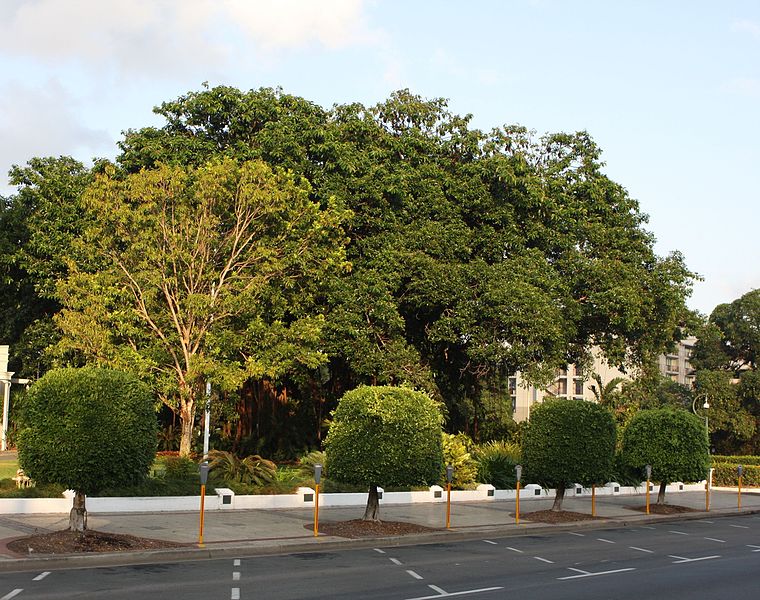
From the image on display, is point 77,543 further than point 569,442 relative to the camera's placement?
No

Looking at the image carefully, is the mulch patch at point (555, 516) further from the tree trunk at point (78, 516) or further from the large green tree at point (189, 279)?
the tree trunk at point (78, 516)

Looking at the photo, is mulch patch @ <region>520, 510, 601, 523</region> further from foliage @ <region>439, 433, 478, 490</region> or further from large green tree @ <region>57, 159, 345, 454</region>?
large green tree @ <region>57, 159, 345, 454</region>

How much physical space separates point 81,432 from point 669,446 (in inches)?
921

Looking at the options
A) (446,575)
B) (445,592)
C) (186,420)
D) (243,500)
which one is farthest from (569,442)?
(445,592)

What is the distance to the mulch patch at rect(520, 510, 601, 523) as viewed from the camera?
29.0 m

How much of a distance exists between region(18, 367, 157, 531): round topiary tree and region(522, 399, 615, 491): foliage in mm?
15121

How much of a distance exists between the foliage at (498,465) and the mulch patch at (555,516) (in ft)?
18.4

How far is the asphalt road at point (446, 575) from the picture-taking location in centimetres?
1501

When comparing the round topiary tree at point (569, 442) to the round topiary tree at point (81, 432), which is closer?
the round topiary tree at point (81, 432)

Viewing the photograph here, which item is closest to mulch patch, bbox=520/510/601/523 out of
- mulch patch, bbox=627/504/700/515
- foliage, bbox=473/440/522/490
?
mulch patch, bbox=627/504/700/515

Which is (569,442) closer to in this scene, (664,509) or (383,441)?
(664,509)

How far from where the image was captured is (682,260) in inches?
1804

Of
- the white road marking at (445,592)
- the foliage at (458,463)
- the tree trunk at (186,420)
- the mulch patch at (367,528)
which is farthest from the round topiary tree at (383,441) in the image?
the foliage at (458,463)

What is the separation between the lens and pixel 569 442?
29.8m
